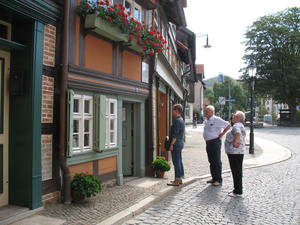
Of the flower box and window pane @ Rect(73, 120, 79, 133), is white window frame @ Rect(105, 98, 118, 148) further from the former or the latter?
the flower box

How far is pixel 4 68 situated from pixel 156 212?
3.27 m

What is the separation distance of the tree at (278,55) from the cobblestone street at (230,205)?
3622 centimetres

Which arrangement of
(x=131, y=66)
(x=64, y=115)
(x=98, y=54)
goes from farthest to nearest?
(x=131, y=66) < (x=98, y=54) < (x=64, y=115)

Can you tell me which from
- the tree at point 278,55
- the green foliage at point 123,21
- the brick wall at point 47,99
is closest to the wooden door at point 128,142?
the green foliage at point 123,21

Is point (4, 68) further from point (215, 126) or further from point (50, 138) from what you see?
point (215, 126)

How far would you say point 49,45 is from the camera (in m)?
5.14

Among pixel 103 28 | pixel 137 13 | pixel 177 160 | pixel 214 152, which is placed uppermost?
pixel 137 13

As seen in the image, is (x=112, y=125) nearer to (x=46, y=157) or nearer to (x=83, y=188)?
(x=83, y=188)

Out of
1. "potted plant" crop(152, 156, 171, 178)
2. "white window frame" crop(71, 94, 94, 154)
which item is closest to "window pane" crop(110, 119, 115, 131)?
"white window frame" crop(71, 94, 94, 154)

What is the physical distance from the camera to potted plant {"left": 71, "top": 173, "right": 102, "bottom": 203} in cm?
529

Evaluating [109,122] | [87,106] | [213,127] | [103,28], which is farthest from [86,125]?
[213,127]

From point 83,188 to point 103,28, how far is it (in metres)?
2.88

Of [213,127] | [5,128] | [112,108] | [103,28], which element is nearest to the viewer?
[5,128]

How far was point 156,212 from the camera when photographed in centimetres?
534
